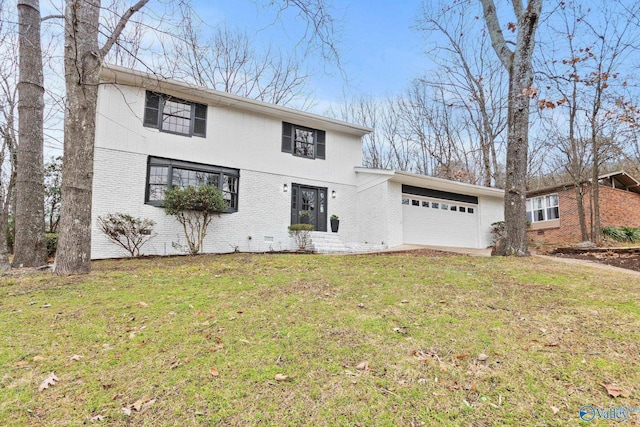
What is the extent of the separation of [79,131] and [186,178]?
5.16m

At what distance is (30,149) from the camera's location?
659cm

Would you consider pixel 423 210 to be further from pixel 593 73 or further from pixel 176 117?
pixel 176 117

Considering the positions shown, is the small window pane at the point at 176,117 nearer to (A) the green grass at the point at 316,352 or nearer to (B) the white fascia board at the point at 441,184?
(A) the green grass at the point at 316,352

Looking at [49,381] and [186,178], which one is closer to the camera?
[49,381]

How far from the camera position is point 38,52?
6.80 metres

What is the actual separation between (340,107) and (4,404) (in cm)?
2384

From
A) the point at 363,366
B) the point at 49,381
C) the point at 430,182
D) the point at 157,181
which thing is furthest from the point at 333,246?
the point at 49,381

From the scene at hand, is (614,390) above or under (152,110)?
under

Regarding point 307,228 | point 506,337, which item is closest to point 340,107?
point 307,228

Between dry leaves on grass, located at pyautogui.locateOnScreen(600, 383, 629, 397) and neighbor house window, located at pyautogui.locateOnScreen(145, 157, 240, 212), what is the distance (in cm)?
1042

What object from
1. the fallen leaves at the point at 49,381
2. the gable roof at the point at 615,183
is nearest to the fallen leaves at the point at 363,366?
the fallen leaves at the point at 49,381

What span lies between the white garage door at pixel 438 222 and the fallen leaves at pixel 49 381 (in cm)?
1236

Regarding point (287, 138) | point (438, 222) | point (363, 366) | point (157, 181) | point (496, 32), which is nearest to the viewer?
point (363, 366)

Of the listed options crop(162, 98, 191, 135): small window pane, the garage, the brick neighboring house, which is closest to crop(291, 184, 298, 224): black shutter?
crop(162, 98, 191, 135): small window pane
